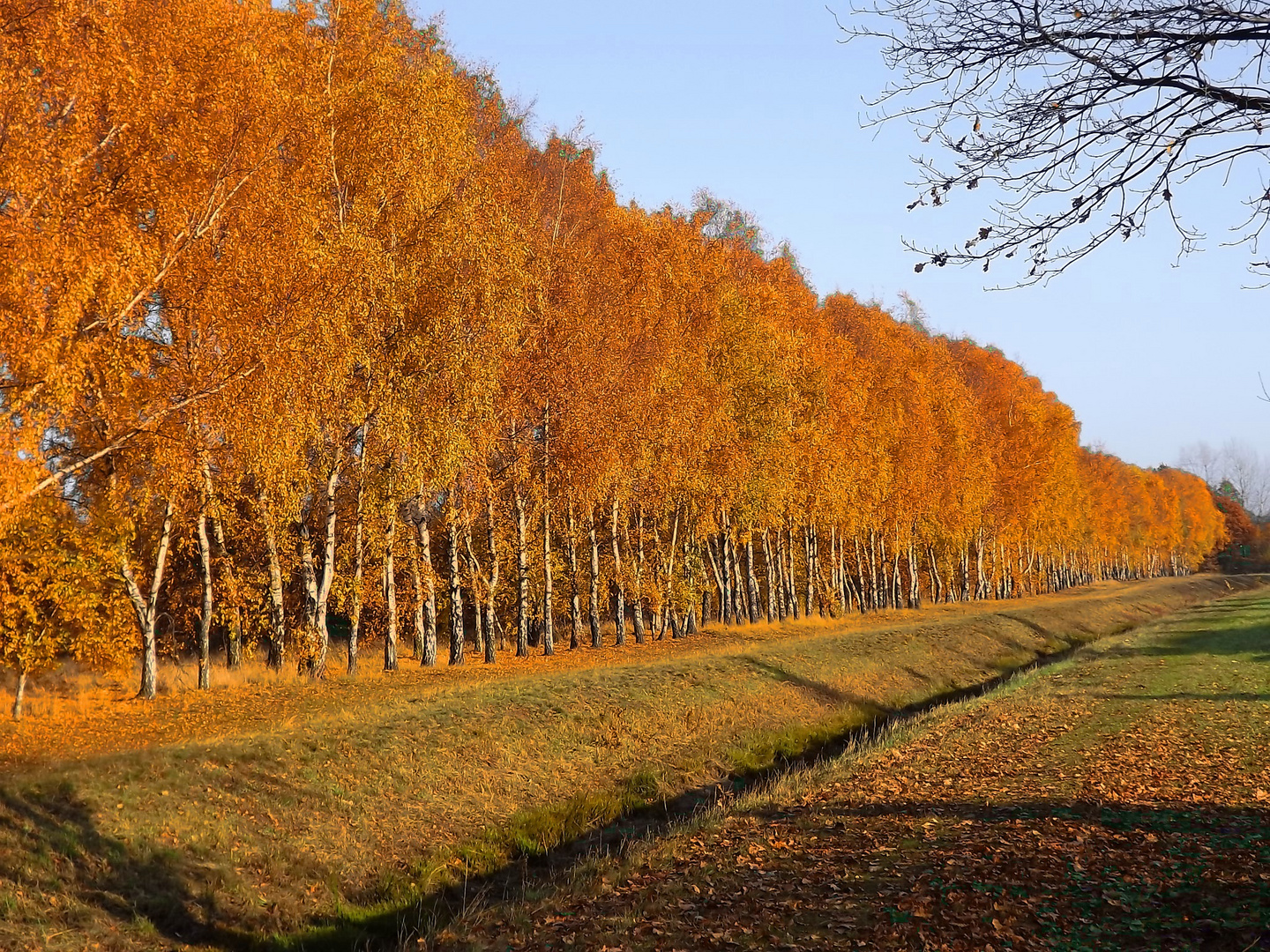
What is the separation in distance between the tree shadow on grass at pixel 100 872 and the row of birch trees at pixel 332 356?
4610 mm

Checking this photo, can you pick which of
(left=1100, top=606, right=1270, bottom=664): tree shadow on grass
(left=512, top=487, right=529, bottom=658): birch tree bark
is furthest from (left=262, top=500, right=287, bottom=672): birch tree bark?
(left=1100, top=606, right=1270, bottom=664): tree shadow on grass

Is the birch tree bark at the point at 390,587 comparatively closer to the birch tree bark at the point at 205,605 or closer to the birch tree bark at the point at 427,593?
the birch tree bark at the point at 427,593

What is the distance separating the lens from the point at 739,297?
37.9 m

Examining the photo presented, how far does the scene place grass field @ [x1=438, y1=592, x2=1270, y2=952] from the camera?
27.2ft

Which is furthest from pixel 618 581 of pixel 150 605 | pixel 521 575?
pixel 150 605

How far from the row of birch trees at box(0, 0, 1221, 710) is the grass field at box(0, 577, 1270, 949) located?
4232 mm

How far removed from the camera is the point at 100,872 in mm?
10633

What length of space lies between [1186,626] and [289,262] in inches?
1922

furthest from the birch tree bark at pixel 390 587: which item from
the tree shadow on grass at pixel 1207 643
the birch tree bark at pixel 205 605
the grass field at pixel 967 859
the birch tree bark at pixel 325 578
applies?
the tree shadow on grass at pixel 1207 643

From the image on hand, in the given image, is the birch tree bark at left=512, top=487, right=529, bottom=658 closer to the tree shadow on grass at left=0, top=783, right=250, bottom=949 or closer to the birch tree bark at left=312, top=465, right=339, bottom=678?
the birch tree bark at left=312, top=465, right=339, bottom=678

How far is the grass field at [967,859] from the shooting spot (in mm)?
8297

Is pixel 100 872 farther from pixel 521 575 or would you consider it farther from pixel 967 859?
pixel 521 575

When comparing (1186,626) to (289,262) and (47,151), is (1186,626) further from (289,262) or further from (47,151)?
(47,151)

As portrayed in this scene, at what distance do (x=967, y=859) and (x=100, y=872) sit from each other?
440 inches
